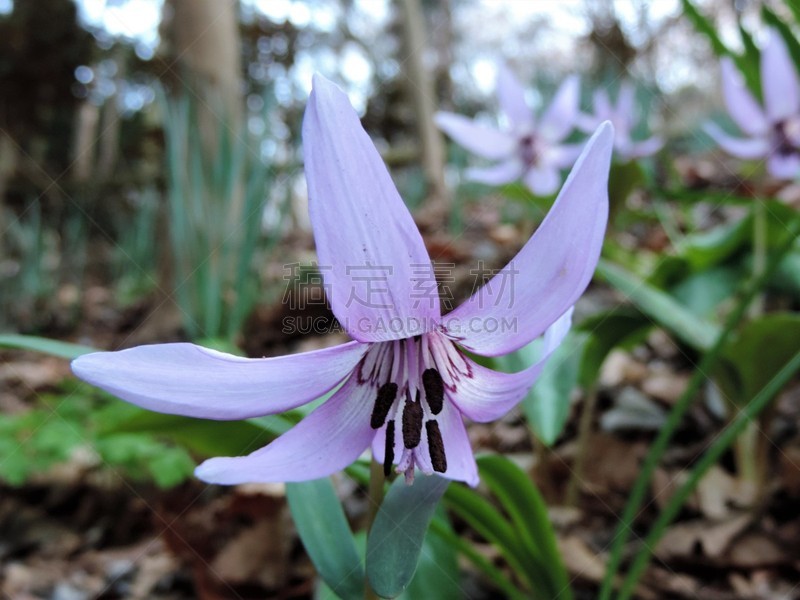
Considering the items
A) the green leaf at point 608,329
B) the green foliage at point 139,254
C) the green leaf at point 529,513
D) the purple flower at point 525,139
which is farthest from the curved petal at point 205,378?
the green foliage at point 139,254

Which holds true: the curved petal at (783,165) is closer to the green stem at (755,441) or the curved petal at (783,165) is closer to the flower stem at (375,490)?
the green stem at (755,441)

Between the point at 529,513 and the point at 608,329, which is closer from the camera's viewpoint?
the point at 529,513

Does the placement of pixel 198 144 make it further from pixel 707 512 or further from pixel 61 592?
pixel 707 512

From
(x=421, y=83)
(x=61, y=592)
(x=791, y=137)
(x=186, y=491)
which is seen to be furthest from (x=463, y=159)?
(x=61, y=592)

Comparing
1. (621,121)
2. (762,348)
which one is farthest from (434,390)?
(621,121)

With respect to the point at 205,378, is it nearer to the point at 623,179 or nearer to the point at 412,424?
the point at 412,424

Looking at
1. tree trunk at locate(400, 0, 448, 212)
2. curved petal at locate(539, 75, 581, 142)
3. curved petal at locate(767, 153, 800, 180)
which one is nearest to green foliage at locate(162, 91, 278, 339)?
curved petal at locate(539, 75, 581, 142)
